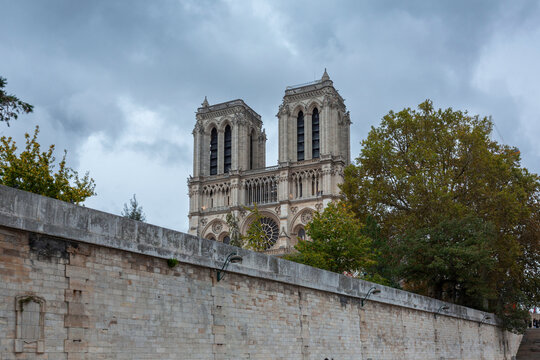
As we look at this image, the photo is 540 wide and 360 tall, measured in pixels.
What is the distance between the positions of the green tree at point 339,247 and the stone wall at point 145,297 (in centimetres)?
1166

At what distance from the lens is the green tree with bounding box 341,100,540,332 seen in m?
31.7

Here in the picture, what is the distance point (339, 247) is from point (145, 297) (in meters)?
21.5

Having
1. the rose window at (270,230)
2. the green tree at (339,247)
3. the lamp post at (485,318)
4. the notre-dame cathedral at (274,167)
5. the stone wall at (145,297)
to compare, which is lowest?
the lamp post at (485,318)

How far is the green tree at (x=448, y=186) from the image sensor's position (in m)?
31.7

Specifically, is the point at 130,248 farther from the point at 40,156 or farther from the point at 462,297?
the point at 462,297

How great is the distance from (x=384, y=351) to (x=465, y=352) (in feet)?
29.9

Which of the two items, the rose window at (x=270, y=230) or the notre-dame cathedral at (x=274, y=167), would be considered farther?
the rose window at (x=270, y=230)

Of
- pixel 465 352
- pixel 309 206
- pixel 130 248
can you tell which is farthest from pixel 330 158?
pixel 130 248

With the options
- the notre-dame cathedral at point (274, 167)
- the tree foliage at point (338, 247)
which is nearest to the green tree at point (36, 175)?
the tree foliage at point (338, 247)

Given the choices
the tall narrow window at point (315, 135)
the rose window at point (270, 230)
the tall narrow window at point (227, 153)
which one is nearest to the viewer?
the rose window at point (270, 230)

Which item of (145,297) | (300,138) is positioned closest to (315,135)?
(300,138)

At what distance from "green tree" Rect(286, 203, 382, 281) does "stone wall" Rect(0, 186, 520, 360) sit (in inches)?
459

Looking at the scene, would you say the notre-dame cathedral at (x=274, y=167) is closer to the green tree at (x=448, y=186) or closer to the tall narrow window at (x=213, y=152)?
the tall narrow window at (x=213, y=152)

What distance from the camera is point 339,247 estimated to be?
106 feet
